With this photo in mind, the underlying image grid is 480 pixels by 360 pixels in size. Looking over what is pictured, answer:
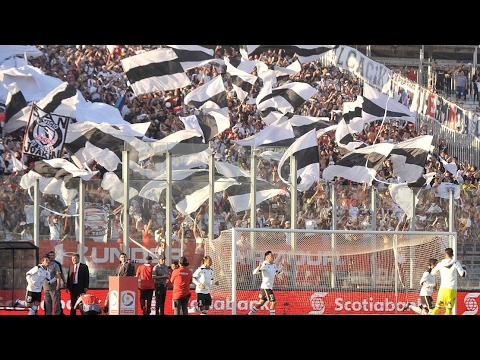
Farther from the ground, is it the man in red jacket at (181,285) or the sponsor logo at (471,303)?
the man in red jacket at (181,285)

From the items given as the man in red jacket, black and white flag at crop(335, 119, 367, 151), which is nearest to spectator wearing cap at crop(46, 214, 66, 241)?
the man in red jacket

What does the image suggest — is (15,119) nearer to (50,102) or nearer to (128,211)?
(50,102)

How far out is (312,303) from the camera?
62.1ft

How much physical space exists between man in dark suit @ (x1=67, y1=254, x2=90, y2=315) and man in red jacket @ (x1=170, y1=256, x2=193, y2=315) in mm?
1474

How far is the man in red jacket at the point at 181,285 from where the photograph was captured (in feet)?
56.0

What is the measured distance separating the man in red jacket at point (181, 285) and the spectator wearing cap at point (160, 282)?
26.4 inches

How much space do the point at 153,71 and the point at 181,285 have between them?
33.0ft

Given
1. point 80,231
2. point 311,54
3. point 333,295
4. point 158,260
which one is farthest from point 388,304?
point 311,54

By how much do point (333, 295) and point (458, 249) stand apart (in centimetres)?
287

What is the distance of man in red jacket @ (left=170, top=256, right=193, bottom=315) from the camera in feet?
56.0

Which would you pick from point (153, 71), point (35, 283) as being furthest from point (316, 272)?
point (153, 71)

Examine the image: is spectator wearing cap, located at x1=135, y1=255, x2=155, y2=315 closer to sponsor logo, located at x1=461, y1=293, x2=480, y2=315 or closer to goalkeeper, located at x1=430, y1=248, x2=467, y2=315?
goalkeeper, located at x1=430, y1=248, x2=467, y2=315

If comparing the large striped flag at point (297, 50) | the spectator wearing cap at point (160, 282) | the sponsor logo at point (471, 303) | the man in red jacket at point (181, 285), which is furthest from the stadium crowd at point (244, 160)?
the man in red jacket at point (181, 285)

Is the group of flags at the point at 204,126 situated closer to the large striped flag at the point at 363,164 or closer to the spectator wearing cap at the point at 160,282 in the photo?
the large striped flag at the point at 363,164
